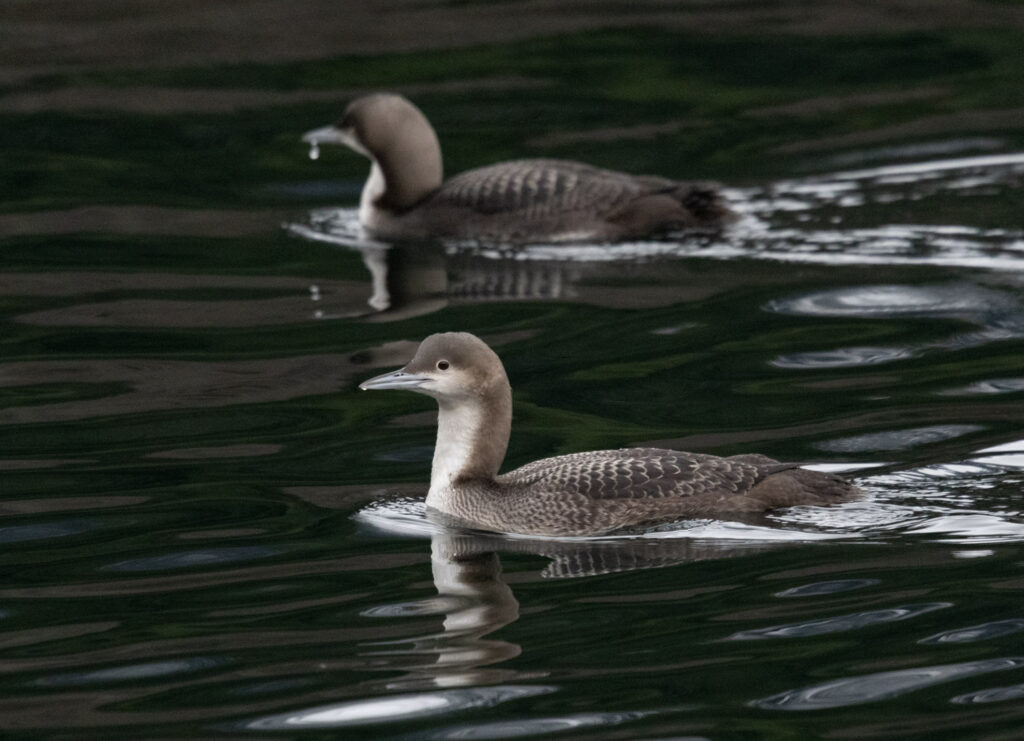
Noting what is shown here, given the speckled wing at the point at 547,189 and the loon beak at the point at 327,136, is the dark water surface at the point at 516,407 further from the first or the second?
the loon beak at the point at 327,136

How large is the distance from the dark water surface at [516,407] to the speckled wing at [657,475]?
176 millimetres

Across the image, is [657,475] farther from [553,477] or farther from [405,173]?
[405,173]

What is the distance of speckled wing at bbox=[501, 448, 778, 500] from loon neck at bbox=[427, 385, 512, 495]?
0.30 metres

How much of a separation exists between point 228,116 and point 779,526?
394 inches

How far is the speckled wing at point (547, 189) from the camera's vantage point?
12859 mm

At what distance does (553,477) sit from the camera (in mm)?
7910

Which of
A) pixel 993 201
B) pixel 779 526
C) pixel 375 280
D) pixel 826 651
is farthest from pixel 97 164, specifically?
pixel 826 651

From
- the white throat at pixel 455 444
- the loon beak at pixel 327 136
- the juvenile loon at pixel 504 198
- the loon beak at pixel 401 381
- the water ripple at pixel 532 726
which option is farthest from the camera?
the loon beak at pixel 327 136

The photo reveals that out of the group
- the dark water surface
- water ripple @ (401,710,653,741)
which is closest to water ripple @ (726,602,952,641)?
the dark water surface

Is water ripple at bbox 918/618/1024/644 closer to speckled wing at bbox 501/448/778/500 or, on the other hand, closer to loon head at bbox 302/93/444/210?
speckled wing at bbox 501/448/778/500

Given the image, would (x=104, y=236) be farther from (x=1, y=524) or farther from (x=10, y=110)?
(x=1, y=524)

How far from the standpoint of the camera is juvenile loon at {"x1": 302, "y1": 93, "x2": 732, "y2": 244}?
42.0 feet

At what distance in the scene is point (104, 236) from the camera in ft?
44.0

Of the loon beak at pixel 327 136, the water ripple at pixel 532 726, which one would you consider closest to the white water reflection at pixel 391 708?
the water ripple at pixel 532 726
